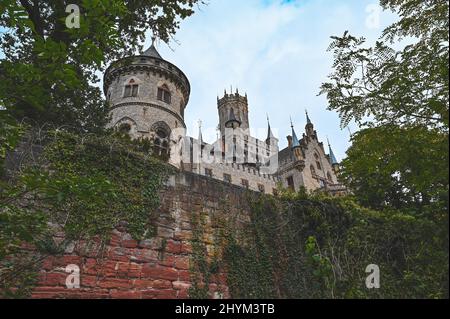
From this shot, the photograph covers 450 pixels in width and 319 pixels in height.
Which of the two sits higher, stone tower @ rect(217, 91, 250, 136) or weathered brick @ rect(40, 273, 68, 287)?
stone tower @ rect(217, 91, 250, 136)

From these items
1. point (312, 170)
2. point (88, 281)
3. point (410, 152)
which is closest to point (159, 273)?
point (88, 281)

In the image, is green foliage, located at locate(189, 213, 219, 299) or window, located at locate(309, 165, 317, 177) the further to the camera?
window, located at locate(309, 165, 317, 177)

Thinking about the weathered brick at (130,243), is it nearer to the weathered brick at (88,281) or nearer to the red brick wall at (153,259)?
the red brick wall at (153,259)

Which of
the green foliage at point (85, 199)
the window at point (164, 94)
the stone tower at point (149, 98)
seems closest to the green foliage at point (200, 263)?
the green foliage at point (85, 199)

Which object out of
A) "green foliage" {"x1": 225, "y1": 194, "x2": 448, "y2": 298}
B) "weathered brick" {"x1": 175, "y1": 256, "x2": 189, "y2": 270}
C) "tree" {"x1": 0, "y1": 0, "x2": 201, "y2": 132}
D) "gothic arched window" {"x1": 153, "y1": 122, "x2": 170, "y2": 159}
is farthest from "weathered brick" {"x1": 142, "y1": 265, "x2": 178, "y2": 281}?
"gothic arched window" {"x1": 153, "y1": 122, "x2": 170, "y2": 159}

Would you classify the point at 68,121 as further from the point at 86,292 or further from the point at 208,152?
the point at 208,152

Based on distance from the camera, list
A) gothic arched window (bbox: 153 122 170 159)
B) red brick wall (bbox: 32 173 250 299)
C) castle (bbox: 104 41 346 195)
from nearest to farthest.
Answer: red brick wall (bbox: 32 173 250 299), gothic arched window (bbox: 153 122 170 159), castle (bbox: 104 41 346 195)

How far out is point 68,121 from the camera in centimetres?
1052

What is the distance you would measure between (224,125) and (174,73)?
36.2 metres

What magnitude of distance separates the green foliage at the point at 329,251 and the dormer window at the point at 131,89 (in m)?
15.2

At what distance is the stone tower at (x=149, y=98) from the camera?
19312mm

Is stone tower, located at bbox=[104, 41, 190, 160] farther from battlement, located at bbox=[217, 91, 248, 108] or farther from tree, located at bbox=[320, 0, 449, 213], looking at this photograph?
battlement, located at bbox=[217, 91, 248, 108]

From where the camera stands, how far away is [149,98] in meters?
19.8

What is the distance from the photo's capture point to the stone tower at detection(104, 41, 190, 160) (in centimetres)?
1931
